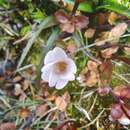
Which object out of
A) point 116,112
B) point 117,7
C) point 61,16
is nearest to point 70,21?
point 61,16

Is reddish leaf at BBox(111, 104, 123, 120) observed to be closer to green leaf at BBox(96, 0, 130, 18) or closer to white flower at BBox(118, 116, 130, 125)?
white flower at BBox(118, 116, 130, 125)

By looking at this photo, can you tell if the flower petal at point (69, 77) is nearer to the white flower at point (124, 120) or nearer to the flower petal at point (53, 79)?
the flower petal at point (53, 79)

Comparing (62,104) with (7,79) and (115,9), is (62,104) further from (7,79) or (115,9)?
(115,9)

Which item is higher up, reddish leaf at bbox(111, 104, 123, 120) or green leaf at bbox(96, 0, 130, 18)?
green leaf at bbox(96, 0, 130, 18)

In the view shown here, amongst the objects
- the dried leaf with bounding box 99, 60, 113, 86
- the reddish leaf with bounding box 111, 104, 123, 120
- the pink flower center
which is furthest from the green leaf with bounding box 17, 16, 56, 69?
the reddish leaf with bounding box 111, 104, 123, 120

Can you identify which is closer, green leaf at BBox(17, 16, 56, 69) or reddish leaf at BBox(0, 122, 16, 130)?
reddish leaf at BBox(0, 122, 16, 130)

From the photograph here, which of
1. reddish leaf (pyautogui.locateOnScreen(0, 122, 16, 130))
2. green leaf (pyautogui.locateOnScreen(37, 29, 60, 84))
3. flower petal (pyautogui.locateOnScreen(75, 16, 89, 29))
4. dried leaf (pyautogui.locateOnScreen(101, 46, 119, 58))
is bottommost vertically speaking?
reddish leaf (pyautogui.locateOnScreen(0, 122, 16, 130))

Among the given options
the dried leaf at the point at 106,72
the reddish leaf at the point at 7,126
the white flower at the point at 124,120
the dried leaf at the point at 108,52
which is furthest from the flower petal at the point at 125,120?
the reddish leaf at the point at 7,126

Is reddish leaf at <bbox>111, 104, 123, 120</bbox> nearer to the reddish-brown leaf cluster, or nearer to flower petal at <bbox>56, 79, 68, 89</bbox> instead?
flower petal at <bbox>56, 79, 68, 89</bbox>
